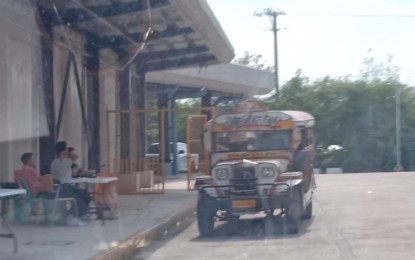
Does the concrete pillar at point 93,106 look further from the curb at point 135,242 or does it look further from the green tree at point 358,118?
the green tree at point 358,118

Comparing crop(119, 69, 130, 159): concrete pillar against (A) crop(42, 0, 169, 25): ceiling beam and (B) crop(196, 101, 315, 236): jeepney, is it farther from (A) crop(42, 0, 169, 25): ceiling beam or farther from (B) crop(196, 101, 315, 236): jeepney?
(B) crop(196, 101, 315, 236): jeepney

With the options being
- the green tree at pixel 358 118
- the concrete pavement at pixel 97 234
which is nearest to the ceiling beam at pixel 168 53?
the concrete pavement at pixel 97 234

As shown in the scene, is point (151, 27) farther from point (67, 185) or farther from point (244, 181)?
point (244, 181)

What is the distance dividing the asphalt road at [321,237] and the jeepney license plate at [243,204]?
0.51 meters

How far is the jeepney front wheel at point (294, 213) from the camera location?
18.7 m

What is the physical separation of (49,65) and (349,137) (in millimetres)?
26594

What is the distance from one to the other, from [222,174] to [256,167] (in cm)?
64

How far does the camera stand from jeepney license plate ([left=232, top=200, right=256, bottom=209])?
18703 millimetres

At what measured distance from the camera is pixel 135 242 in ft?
56.0

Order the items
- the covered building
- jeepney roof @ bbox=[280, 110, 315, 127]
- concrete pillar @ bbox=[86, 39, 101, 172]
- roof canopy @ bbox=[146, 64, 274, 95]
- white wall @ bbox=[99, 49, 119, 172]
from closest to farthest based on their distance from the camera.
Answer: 1. jeepney roof @ bbox=[280, 110, 315, 127]
2. the covered building
3. concrete pillar @ bbox=[86, 39, 101, 172]
4. white wall @ bbox=[99, 49, 119, 172]
5. roof canopy @ bbox=[146, 64, 274, 95]

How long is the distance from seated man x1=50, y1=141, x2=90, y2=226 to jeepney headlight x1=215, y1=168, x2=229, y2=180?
2.66m

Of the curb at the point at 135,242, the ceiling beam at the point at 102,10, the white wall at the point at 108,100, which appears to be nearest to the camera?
the curb at the point at 135,242

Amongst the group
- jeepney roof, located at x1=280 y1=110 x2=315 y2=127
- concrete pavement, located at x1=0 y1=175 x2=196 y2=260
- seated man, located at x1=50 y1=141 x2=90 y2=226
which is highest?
jeepney roof, located at x1=280 y1=110 x2=315 y2=127

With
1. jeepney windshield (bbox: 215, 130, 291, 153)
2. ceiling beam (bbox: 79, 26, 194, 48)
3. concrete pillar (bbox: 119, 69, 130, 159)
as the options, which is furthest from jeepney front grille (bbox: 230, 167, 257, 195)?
concrete pillar (bbox: 119, 69, 130, 159)
